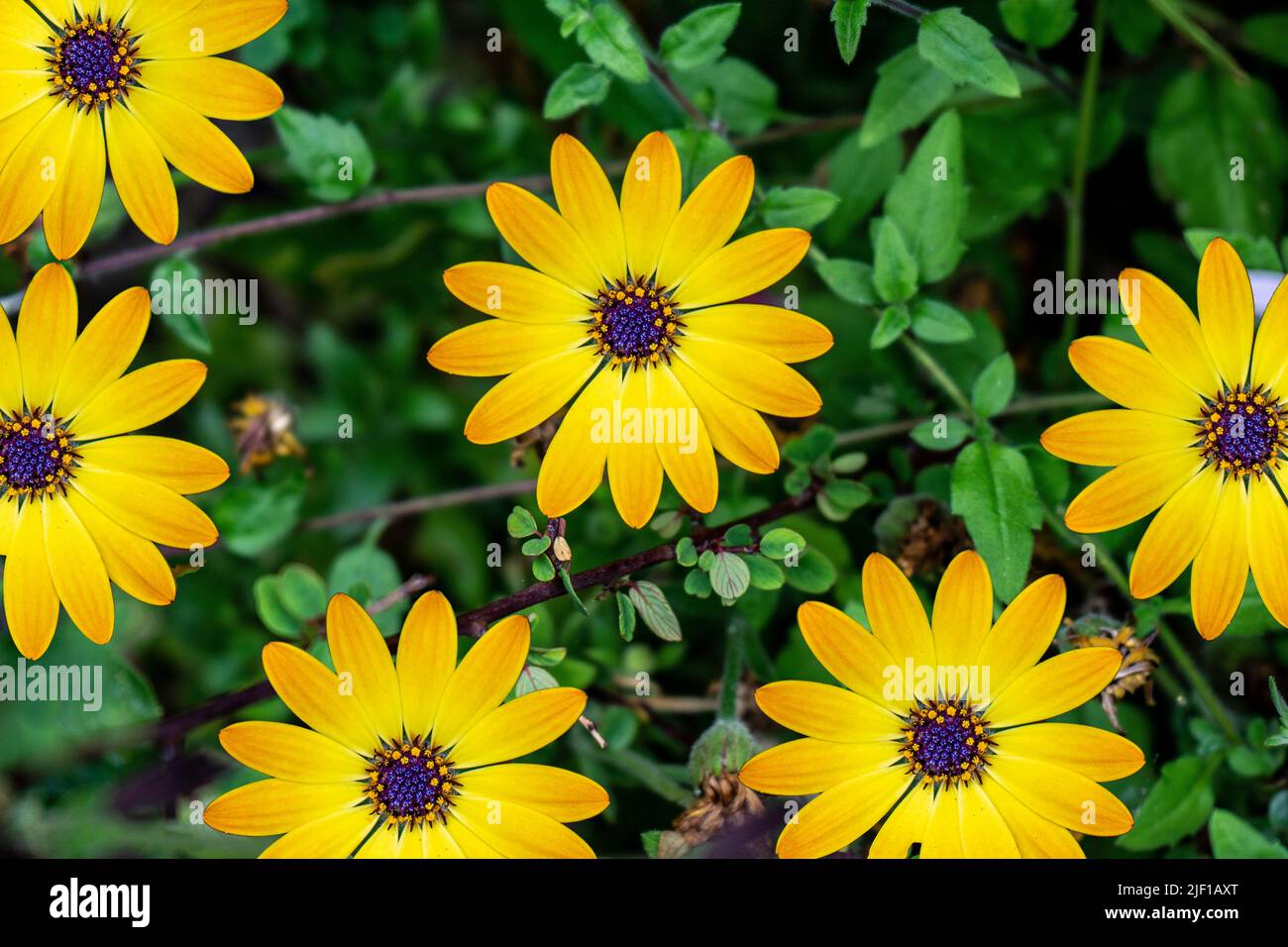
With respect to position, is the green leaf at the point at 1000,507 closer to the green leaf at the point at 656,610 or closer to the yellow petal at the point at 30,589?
the green leaf at the point at 656,610

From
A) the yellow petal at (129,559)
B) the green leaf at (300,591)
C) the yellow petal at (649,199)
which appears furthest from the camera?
the green leaf at (300,591)

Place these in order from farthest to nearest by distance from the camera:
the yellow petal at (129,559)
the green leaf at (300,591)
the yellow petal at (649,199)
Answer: the green leaf at (300,591), the yellow petal at (129,559), the yellow petal at (649,199)

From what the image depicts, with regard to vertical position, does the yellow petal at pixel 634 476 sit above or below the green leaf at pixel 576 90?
below

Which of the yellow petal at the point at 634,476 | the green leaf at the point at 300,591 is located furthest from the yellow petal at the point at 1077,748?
the green leaf at the point at 300,591

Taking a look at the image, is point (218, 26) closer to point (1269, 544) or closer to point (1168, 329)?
point (1168, 329)

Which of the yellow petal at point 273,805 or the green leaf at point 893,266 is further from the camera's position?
the green leaf at point 893,266

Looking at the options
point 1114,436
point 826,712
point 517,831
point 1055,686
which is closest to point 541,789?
point 517,831
